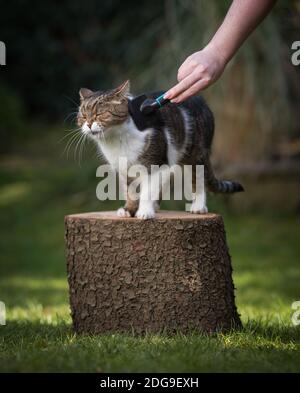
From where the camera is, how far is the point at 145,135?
13.1 ft

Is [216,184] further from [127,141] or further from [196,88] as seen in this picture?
[196,88]

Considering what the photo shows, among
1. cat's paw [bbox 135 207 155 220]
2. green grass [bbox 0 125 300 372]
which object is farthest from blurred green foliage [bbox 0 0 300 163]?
cat's paw [bbox 135 207 155 220]

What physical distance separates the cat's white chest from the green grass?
103cm

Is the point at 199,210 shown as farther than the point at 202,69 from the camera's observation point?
Yes

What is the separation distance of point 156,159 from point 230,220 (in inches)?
242

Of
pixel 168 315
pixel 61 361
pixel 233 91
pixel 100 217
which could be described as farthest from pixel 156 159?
pixel 233 91

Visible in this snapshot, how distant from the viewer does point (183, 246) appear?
3.85 m

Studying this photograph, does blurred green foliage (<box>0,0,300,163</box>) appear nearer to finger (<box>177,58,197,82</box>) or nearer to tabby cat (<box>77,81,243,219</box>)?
tabby cat (<box>77,81,243,219</box>)

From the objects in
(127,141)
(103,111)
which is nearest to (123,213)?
(127,141)

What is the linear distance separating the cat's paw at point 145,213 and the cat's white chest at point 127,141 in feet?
1.01

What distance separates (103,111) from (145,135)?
29 cm

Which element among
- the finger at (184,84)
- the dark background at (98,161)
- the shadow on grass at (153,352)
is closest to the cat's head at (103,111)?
the dark background at (98,161)

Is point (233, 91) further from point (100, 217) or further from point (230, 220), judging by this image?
point (100, 217)

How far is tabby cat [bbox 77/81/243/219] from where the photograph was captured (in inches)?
154
